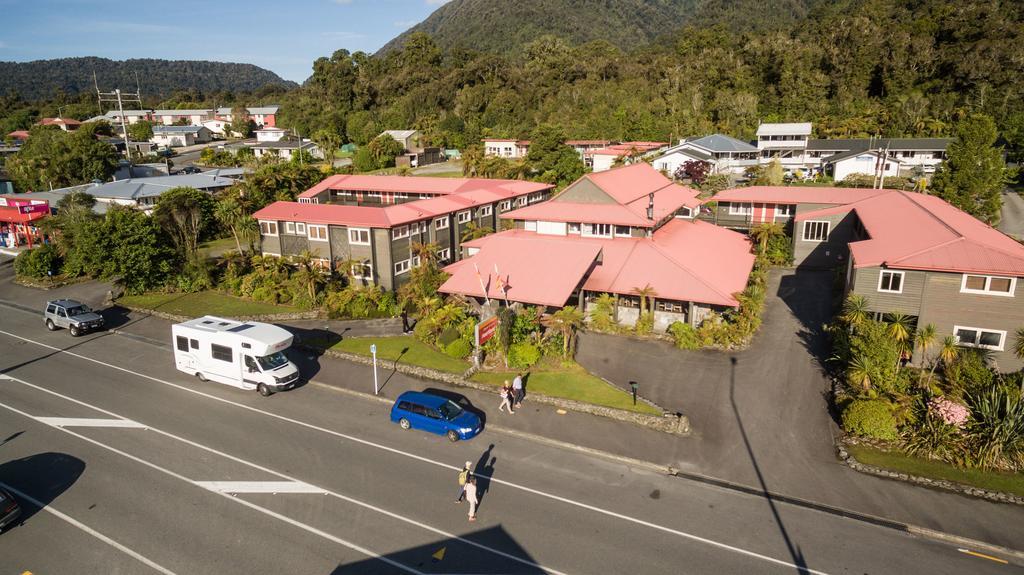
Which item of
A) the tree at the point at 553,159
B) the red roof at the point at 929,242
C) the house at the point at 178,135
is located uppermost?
the house at the point at 178,135

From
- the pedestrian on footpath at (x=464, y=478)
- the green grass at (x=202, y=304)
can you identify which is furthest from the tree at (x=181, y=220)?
the pedestrian on footpath at (x=464, y=478)

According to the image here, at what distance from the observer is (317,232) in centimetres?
4288

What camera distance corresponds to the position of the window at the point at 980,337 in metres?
25.6

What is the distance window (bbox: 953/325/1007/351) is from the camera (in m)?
25.6

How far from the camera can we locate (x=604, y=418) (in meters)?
25.2

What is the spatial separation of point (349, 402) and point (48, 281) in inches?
1461

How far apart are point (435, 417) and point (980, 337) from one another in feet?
80.8

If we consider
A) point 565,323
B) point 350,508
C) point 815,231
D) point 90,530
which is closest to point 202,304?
point 90,530

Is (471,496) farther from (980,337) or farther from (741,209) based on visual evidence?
(741,209)

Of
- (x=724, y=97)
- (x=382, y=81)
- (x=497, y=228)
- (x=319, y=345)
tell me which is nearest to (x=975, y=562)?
(x=319, y=345)

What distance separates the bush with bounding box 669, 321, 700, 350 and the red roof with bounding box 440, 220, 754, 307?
1539 mm

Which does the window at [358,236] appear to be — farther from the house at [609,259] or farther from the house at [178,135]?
the house at [178,135]

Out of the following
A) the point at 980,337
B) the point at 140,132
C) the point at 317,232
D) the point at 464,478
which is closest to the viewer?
the point at 464,478

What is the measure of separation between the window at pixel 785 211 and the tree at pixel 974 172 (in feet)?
40.6
